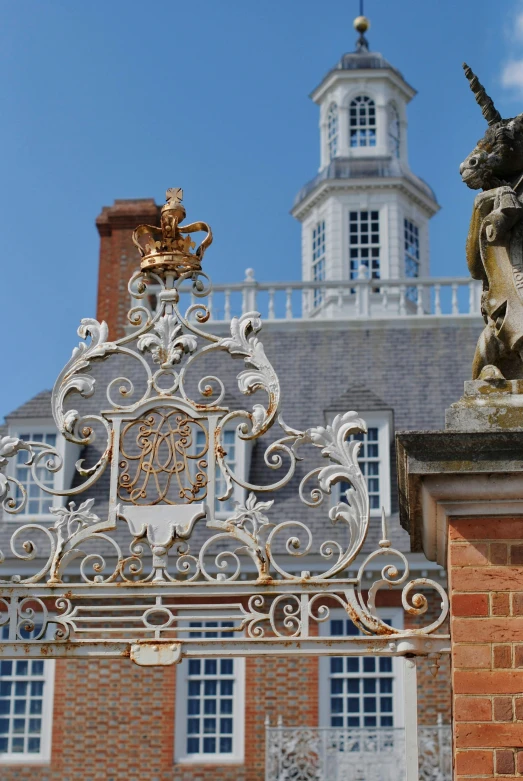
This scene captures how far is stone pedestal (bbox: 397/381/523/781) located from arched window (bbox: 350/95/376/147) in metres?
26.2

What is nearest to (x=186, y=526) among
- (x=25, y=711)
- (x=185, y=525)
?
(x=185, y=525)

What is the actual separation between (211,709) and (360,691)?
6.89 feet

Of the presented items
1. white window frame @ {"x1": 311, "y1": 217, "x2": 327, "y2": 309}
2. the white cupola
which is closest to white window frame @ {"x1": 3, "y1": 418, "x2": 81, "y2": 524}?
the white cupola

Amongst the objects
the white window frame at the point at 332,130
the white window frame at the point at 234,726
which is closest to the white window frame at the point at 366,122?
the white window frame at the point at 332,130

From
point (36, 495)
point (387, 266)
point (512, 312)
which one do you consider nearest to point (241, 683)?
point (36, 495)

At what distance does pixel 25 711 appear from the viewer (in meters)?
20.5

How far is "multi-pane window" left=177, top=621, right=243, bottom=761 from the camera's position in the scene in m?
20.1

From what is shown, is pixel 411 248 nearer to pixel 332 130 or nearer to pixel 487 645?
pixel 332 130

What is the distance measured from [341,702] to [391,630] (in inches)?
541

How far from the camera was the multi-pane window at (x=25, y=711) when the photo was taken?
20.3 metres

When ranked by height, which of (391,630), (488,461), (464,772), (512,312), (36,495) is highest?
(36,495)

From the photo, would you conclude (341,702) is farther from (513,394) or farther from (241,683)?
(513,394)

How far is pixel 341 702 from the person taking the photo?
20.2 metres

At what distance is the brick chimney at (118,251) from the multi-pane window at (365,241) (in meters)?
4.84
